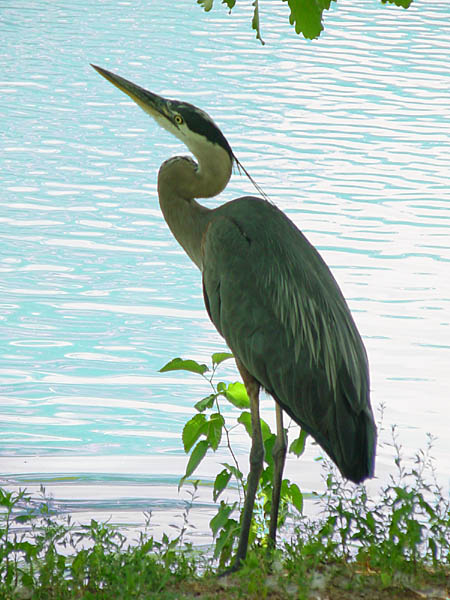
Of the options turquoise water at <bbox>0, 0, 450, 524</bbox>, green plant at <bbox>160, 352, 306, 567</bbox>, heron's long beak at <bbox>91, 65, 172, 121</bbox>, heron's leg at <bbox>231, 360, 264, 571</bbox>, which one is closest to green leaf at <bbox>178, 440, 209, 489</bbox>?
green plant at <bbox>160, 352, 306, 567</bbox>

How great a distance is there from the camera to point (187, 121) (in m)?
3.92

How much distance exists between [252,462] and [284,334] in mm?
497

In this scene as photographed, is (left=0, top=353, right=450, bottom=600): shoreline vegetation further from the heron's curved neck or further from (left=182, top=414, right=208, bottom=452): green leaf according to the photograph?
the heron's curved neck

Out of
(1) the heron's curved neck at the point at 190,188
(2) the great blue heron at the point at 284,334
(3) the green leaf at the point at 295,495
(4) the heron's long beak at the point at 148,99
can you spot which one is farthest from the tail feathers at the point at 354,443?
(4) the heron's long beak at the point at 148,99

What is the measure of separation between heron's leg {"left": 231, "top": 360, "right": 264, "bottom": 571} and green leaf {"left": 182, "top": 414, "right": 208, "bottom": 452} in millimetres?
191

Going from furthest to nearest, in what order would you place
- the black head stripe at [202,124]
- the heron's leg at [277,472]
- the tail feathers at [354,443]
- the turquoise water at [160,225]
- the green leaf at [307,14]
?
the turquoise water at [160,225] < the black head stripe at [202,124] < the heron's leg at [277,472] < the tail feathers at [354,443] < the green leaf at [307,14]

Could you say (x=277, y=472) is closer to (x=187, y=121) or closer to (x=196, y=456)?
(x=196, y=456)

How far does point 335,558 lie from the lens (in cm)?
338

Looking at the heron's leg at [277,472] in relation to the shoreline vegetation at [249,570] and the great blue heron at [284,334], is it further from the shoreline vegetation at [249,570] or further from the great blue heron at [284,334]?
the shoreline vegetation at [249,570]

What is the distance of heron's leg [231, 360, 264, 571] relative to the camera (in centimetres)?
347

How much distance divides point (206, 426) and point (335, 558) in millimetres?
654

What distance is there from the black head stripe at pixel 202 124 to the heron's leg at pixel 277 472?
1.03m

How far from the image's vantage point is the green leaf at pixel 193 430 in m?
3.63

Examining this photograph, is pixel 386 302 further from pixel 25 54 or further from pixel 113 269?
pixel 25 54
